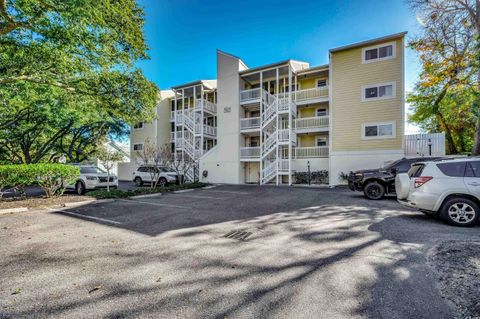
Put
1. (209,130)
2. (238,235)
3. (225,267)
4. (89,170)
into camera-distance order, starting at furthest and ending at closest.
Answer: (209,130) → (89,170) → (238,235) → (225,267)

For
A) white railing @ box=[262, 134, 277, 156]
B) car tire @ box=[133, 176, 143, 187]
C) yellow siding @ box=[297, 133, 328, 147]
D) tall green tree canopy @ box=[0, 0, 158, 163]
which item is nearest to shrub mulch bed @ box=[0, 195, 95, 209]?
tall green tree canopy @ box=[0, 0, 158, 163]

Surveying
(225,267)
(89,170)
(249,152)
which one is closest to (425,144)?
(249,152)

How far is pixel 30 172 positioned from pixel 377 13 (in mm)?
17583

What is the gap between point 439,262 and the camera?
3.37 meters

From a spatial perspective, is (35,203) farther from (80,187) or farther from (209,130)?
(209,130)

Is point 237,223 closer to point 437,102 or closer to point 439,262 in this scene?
point 439,262

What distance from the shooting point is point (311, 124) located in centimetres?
→ 1789

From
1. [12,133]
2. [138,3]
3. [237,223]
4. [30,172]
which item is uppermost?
[138,3]

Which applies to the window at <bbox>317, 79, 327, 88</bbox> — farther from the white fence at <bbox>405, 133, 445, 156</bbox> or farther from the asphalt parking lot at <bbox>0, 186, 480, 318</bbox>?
the asphalt parking lot at <bbox>0, 186, 480, 318</bbox>

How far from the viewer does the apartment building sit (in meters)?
14.9

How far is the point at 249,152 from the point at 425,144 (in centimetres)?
1204

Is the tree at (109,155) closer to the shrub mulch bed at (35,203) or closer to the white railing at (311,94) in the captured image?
the shrub mulch bed at (35,203)

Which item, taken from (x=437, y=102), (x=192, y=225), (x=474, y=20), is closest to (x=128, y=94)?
(x=192, y=225)

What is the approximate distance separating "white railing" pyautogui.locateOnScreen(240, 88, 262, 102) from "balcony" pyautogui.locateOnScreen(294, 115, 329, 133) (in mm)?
3970
